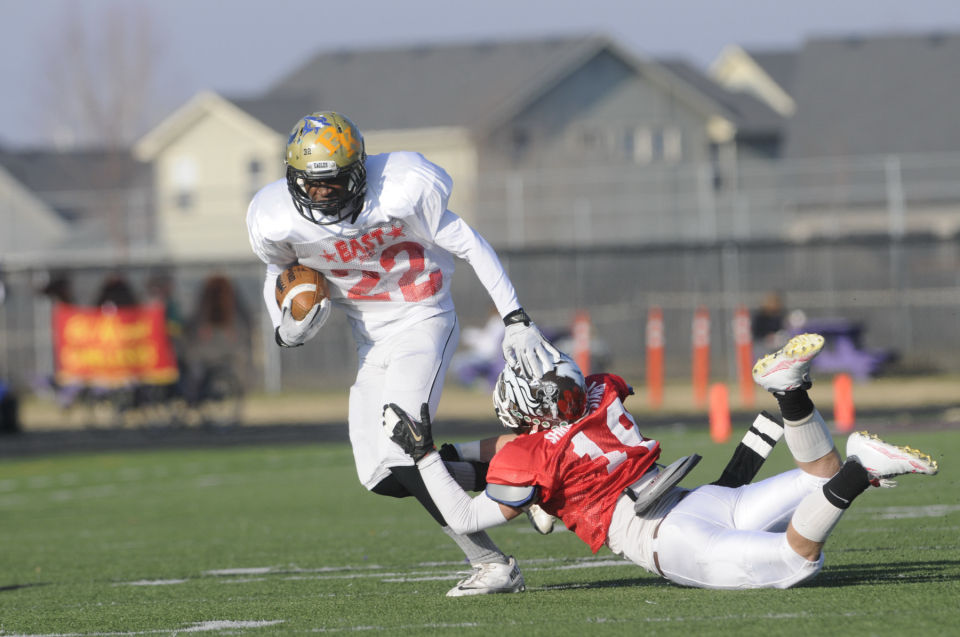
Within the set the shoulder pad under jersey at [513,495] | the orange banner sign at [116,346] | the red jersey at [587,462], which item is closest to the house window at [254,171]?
the orange banner sign at [116,346]

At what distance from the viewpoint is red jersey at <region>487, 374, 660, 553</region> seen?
15.5 ft

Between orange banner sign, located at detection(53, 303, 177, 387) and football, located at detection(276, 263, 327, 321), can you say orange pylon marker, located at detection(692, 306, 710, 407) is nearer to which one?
orange banner sign, located at detection(53, 303, 177, 387)

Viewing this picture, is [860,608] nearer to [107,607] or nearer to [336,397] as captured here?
[107,607]

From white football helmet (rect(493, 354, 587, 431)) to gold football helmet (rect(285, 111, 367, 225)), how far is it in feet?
3.25

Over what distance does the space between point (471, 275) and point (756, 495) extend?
19956mm

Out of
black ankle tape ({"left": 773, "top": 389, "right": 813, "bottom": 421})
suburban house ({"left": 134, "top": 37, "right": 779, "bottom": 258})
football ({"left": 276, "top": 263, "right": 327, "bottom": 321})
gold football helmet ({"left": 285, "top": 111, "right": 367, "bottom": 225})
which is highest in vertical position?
suburban house ({"left": 134, "top": 37, "right": 779, "bottom": 258})

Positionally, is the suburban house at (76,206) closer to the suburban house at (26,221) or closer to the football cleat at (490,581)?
the suburban house at (26,221)

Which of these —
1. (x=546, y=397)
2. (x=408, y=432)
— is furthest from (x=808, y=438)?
(x=408, y=432)

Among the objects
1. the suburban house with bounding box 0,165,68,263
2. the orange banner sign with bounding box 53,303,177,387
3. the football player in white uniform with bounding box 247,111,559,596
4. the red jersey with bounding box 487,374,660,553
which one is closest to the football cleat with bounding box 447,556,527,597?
the football player in white uniform with bounding box 247,111,559,596

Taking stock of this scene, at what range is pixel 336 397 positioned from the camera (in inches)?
793

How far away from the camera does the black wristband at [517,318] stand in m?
5.07

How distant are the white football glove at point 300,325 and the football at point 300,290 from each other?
0.06 ft

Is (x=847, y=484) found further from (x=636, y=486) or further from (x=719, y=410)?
(x=719, y=410)

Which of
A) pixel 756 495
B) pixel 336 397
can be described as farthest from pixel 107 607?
pixel 336 397
